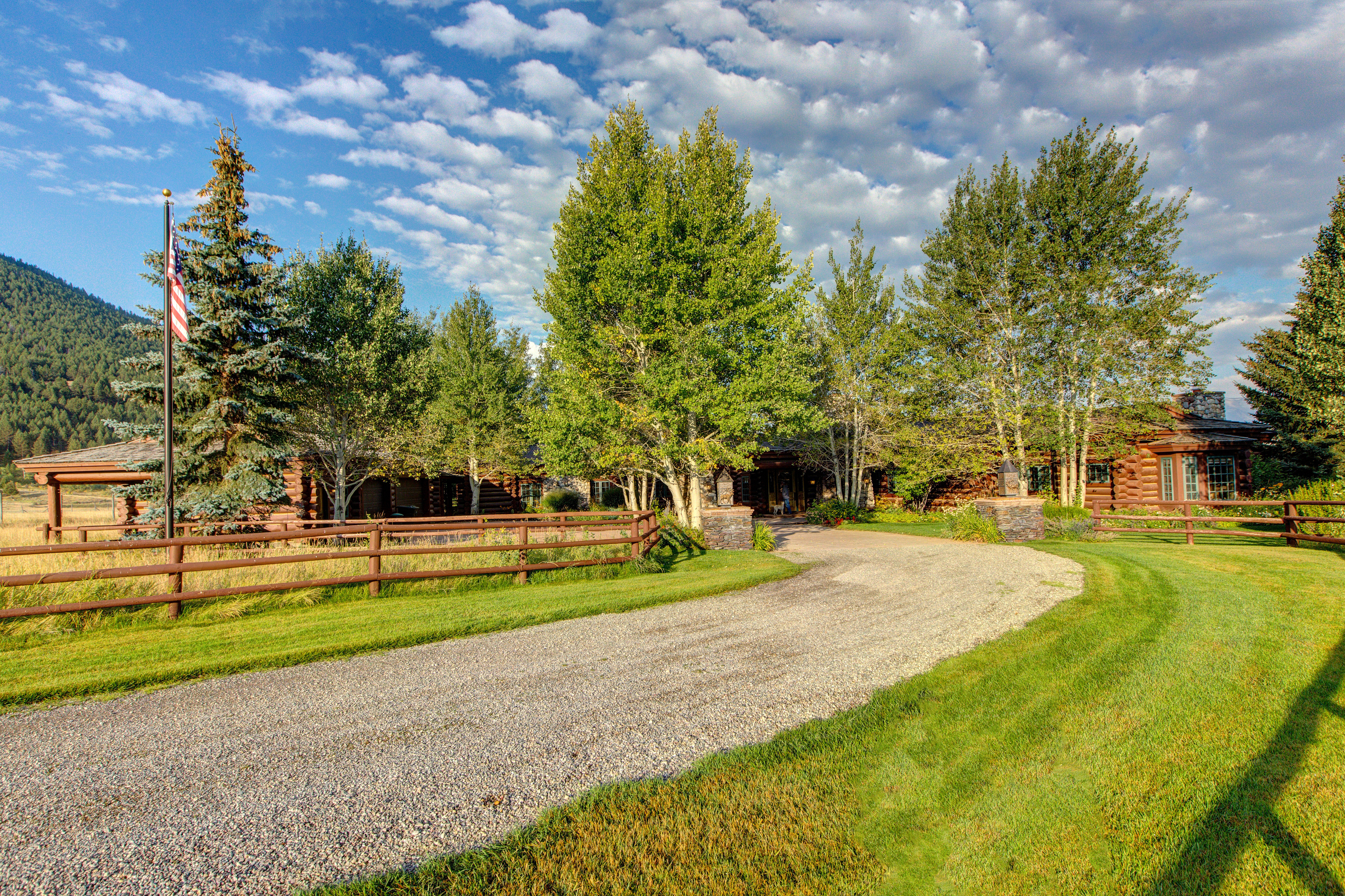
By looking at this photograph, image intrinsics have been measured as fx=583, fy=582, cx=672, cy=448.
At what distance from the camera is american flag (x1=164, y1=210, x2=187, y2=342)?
10.4m

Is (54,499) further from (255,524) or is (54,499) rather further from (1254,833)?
(1254,833)

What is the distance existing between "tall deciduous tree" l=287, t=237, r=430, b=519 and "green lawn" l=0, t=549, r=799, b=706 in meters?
11.9

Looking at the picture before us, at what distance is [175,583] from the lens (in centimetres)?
838

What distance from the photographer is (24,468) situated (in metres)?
19.3

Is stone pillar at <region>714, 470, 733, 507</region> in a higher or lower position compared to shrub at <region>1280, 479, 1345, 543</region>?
higher

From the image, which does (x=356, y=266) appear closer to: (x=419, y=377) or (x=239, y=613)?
(x=419, y=377)

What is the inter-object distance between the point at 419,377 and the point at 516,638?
1582cm

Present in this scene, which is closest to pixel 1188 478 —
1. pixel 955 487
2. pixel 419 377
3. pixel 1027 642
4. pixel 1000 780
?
pixel 955 487

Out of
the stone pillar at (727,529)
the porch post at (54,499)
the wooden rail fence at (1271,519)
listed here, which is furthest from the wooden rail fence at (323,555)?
the wooden rail fence at (1271,519)

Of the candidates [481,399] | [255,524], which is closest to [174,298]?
[255,524]

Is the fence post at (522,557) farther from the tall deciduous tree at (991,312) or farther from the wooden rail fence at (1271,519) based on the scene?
the tall deciduous tree at (991,312)

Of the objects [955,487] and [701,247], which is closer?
[701,247]

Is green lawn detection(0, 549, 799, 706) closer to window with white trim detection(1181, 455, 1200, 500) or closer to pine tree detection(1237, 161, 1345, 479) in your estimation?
pine tree detection(1237, 161, 1345, 479)

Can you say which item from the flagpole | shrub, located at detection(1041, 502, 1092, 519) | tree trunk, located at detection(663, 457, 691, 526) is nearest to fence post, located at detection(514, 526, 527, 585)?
the flagpole
